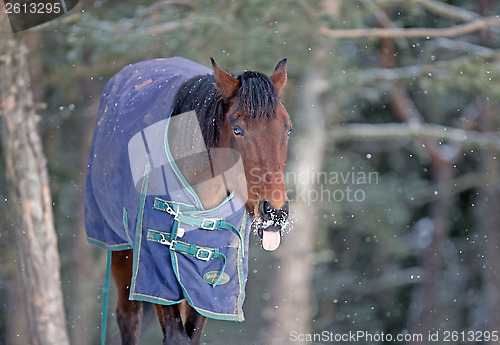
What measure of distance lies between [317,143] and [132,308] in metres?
5.82

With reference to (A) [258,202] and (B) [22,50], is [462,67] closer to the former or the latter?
(B) [22,50]

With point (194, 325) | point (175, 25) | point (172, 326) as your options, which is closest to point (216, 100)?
point (172, 326)

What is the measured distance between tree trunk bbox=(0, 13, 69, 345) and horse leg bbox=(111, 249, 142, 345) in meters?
1.12

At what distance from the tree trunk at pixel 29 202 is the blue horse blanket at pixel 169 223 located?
1.64 m

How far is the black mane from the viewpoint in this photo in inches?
113

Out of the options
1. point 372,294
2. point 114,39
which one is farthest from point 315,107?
point 372,294

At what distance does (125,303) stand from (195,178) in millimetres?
1290

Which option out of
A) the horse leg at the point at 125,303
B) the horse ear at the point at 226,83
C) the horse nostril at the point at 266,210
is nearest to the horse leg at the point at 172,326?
the horse leg at the point at 125,303

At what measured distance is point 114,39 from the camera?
7.54 m

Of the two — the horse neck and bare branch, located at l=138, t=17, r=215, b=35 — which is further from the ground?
the horse neck

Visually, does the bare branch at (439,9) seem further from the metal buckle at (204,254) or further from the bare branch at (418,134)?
the metal buckle at (204,254)

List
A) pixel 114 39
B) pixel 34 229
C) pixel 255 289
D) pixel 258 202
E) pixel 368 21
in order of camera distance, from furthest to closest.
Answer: pixel 255 289 < pixel 368 21 < pixel 114 39 < pixel 34 229 < pixel 258 202

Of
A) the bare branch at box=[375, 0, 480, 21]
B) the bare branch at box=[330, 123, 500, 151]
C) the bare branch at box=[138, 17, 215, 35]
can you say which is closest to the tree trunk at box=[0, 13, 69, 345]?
the bare branch at box=[138, 17, 215, 35]

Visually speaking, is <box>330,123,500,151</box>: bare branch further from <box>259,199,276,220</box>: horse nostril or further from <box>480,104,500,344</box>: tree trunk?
<box>259,199,276,220</box>: horse nostril
